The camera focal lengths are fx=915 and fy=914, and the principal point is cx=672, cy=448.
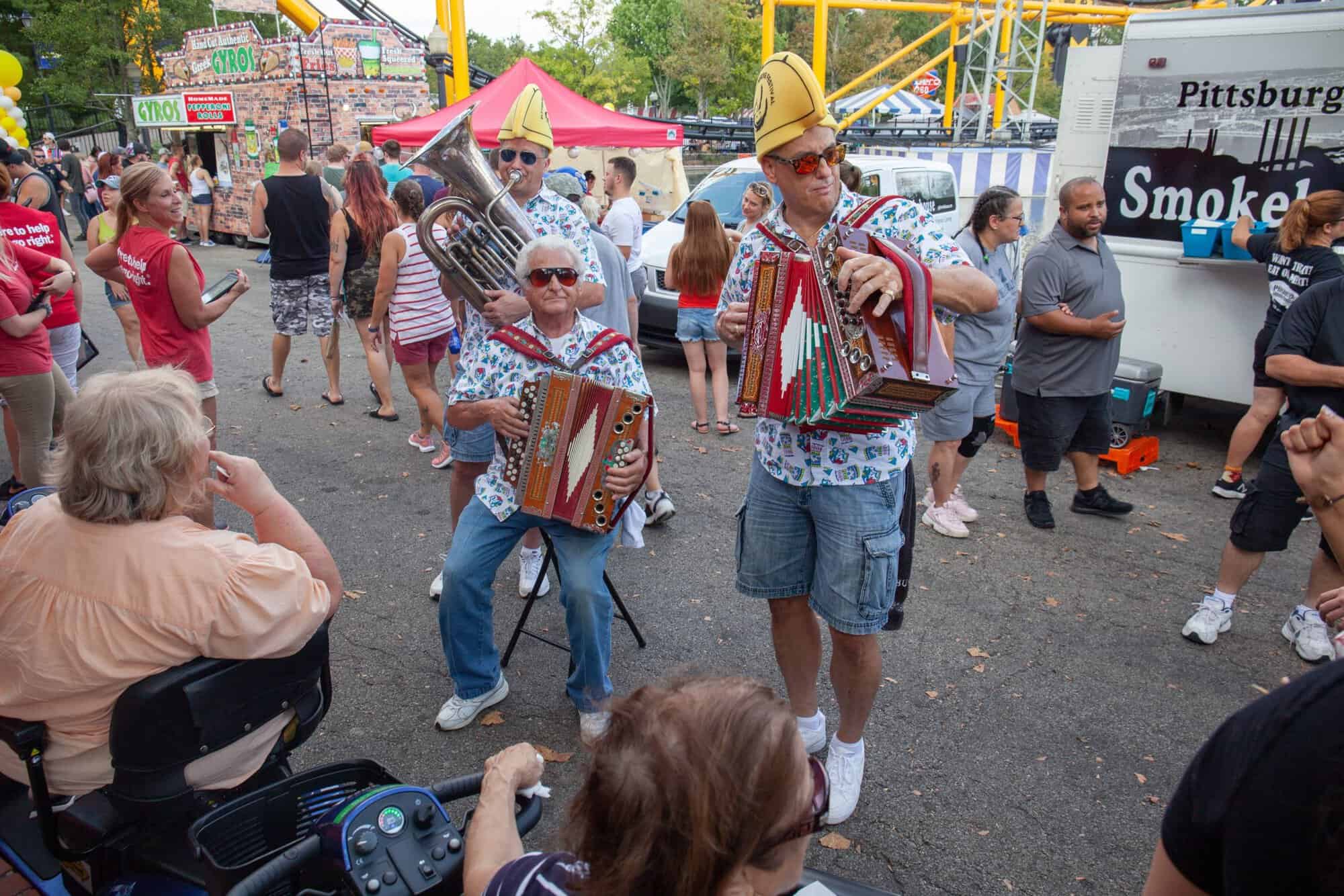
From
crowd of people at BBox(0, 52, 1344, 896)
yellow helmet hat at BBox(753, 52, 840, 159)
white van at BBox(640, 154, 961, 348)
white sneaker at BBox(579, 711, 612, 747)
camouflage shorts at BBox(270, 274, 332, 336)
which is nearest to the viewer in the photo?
crowd of people at BBox(0, 52, 1344, 896)

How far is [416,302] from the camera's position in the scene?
19.1ft

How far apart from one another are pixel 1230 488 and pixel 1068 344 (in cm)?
179

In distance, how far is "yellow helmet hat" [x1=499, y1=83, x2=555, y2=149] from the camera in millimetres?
4184

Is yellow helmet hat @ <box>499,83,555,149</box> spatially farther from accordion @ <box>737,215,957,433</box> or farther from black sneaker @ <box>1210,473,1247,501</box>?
black sneaker @ <box>1210,473,1247,501</box>

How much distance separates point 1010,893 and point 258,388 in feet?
23.8

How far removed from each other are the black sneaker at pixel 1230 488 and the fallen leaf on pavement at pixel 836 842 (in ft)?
14.0

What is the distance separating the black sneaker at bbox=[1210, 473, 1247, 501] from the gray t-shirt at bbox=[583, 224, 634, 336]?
13.0ft

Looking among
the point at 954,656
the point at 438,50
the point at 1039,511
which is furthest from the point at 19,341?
the point at 438,50

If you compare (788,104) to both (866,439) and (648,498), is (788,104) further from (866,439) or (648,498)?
(648,498)

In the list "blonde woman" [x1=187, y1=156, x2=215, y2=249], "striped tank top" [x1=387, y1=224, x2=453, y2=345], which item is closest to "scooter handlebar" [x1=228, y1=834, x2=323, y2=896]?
"striped tank top" [x1=387, y1=224, x2=453, y2=345]

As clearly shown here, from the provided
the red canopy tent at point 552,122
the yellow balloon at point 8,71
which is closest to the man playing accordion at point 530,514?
the yellow balloon at point 8,71

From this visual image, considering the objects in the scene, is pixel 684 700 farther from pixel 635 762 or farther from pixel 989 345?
pixel 989 345

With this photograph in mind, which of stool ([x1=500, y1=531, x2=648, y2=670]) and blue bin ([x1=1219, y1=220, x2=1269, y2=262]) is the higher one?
blue bin ([x1=1219, y1=220, x2=1269, y2=262])

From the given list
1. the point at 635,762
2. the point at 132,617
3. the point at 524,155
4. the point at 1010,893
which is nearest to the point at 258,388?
the point at 524,155
